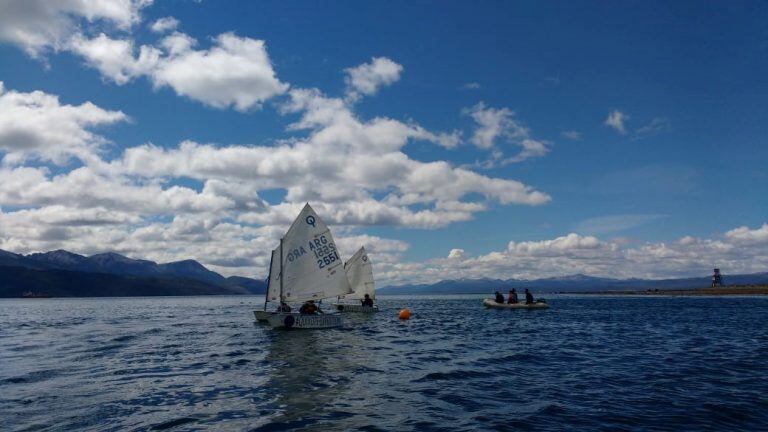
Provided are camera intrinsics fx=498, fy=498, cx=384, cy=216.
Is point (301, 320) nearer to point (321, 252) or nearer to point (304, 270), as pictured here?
point (304, 270)

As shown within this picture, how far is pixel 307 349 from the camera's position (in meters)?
34.3

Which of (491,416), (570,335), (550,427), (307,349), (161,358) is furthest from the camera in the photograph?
(570,335)

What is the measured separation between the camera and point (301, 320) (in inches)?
1852

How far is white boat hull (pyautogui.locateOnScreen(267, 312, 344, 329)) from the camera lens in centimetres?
4619

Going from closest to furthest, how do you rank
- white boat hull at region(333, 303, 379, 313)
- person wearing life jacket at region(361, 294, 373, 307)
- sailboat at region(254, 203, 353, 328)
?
1. sailboat at region(254, 203, 353, 328)
2. white boat hull at region(333, 303, 379, 313)
3. person wearing life jacket at region(361, 294, 373, 307)

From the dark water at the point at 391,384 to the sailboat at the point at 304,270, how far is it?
725 centimetres

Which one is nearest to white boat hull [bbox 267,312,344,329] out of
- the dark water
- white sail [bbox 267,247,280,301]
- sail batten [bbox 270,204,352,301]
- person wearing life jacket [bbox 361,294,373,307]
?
sail batten [bbox 270,204,352,301]

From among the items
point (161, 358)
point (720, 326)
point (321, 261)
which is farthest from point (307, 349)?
point (720, 326)

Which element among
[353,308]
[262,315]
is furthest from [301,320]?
[353,308]

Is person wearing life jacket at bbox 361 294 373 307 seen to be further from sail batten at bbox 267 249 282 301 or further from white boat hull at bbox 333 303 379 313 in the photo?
sail batten at bbox 267 249 282 301

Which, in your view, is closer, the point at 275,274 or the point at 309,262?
the point at 275,274

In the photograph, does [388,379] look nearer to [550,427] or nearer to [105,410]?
[550,427]

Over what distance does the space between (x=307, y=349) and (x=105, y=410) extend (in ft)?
56.8

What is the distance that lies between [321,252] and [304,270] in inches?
97.0
